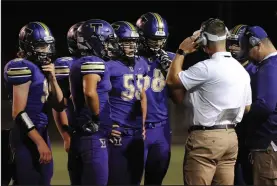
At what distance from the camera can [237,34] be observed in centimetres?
519

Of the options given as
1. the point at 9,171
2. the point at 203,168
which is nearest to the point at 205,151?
the point at 203,168

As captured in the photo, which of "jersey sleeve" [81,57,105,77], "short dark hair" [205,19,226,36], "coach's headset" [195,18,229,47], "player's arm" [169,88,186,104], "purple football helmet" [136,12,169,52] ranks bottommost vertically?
"player's arm" [169,88,186,104]

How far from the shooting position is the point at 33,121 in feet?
14.5

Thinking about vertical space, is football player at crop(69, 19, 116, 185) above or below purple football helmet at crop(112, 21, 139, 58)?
below

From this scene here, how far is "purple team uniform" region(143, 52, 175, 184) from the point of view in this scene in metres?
4.85

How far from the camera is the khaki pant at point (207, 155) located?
362 cm

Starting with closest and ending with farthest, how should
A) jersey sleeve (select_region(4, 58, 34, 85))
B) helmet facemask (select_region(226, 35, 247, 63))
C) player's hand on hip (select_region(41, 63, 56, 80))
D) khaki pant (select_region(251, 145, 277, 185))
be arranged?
1. khaki pant (select_region(251, 145, 277, 185))
2. jersey sleeve (select_region(4, 58, 34, 85))
3. player's hand on hip (select_region(41, 63, 56, 80))
4. helmet facemask (select_region(226, 35, 247, 63))

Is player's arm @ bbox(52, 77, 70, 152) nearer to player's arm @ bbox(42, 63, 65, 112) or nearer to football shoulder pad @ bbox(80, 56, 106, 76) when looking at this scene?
player's arm @ bbox(42, 63, 65, 112)

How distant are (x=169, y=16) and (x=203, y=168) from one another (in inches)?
218

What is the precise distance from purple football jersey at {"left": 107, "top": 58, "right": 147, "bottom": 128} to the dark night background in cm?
307

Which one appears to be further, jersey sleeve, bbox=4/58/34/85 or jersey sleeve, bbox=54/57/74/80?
jersey sleeve, bbox=54/57/74/80

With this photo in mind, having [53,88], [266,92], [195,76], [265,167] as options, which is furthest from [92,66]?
[265,167]

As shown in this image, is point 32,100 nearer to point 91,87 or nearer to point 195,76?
point 91,87

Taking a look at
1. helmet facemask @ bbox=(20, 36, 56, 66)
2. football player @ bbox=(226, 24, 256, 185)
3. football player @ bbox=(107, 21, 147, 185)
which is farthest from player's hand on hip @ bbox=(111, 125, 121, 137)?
football player @ bbox=(226, 24, 256, 185)
